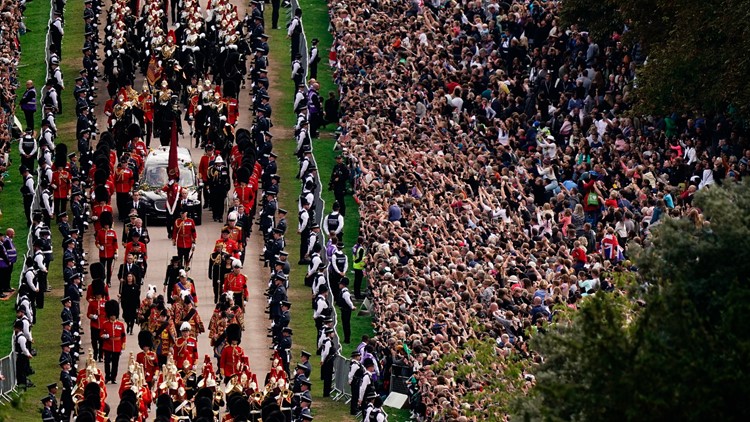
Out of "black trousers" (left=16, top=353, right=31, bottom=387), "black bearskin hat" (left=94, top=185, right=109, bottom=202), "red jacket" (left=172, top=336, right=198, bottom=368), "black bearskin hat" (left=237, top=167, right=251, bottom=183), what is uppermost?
"black bearskin hat" (left=237, top=167, right=251, bottom=183)

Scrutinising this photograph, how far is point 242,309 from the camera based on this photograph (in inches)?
1583

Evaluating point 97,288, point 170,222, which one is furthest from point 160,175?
point 97,288

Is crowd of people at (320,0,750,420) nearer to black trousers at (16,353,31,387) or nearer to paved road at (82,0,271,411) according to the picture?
paved road at (82,0,271,411)

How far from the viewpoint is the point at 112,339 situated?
37.3 metres

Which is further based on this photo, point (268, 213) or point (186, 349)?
point (268, 213)

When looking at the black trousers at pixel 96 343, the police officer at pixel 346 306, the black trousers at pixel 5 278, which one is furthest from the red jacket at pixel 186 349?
the black trousers at pixel 5 278

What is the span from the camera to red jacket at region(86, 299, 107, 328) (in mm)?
37656

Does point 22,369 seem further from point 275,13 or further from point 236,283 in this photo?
point 275,13

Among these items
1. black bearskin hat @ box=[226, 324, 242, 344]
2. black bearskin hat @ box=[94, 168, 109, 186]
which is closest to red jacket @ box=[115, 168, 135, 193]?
black bearskin hat @ box=[94, 168, 109, 186]

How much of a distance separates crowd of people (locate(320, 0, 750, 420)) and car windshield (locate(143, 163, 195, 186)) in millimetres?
3862

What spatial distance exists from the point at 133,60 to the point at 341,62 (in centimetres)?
629

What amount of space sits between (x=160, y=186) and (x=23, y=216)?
3.50 m

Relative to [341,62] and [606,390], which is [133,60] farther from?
[606,390]

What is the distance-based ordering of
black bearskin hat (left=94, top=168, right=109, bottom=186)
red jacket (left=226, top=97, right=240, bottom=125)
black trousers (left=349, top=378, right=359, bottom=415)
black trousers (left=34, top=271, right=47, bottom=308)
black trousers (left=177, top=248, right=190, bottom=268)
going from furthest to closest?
red jacket (left=226, top=97, right=240, bottom=125), black bearskin hat (left=94, top=168, right=109, bottom=186), black trousers (left=177, top=248, right=190, bottom=268), black trousers (left=34, top=271, right=47, bottom=308), black trousers (left=349, top=378, right=359, bottom=415)
